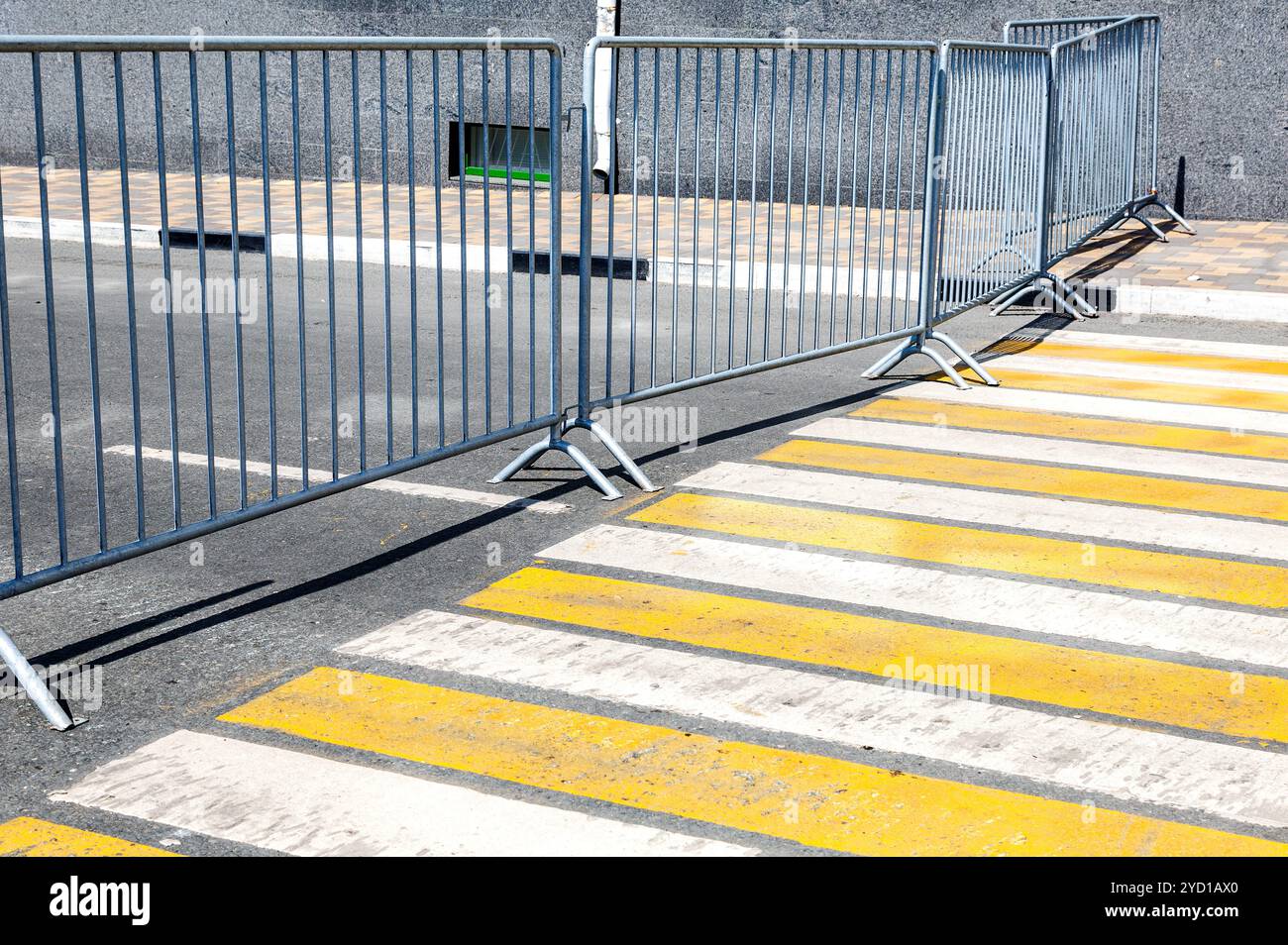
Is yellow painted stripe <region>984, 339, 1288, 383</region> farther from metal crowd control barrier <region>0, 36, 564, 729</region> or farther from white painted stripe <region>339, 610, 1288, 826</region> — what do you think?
white painted stripe <region>339, 610, 1288, 826</region>

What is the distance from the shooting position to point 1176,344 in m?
10.1

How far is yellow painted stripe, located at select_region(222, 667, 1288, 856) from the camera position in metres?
3.70

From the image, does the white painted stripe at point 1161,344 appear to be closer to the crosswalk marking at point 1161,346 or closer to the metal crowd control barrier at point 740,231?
the crosswalk marking at point 1161,346

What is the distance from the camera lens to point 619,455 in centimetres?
681

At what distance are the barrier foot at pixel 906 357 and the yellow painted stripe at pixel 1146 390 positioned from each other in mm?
149

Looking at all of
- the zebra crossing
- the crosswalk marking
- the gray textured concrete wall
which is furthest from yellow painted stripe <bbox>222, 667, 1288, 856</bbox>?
the gray textured concrete wall

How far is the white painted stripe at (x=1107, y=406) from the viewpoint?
797 centimetres

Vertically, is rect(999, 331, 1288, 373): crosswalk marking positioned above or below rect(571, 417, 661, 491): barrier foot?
above

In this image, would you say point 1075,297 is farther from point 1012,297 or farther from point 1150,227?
point 1150,227

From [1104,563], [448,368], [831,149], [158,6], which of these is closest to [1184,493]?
[1104,563]

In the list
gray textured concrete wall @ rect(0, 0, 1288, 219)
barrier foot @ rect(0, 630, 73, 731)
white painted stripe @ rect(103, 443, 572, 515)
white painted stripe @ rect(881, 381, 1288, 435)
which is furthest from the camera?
gray textured concrete wall @ rect(0, 0, 1288, 219)

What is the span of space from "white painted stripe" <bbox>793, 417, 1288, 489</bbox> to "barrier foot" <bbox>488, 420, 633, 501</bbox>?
1210 millimetres

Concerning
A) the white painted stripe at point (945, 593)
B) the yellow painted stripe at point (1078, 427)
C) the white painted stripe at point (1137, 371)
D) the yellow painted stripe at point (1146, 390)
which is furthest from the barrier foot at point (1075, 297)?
the white painted stripe at point (945, 593)

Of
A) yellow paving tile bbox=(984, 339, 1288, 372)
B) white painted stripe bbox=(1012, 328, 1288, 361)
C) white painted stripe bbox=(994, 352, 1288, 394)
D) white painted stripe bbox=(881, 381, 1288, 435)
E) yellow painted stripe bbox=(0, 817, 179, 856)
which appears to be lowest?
yellow painted stripe bbox=(0, 817, 179, 856)
